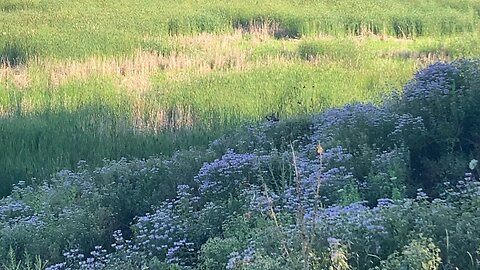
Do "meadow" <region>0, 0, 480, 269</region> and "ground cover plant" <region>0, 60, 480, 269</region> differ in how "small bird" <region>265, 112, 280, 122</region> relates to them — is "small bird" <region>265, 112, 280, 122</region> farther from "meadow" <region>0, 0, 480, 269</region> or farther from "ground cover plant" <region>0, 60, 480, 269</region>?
"ground cover plant" <region>0, 60, 480, 269</region>

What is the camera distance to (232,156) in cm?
702

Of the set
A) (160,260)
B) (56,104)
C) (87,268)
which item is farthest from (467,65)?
(56,104)

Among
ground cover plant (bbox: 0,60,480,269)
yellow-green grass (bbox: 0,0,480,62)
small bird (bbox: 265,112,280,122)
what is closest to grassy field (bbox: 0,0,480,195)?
yellow-green grass (bbox: 0,0,480,62)

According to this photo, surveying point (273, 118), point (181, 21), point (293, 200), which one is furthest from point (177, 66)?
point (293, 200)

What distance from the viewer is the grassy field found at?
373 inches

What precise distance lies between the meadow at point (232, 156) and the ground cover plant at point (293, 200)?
0.02m

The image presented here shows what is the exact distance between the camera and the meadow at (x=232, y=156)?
4.53 metres

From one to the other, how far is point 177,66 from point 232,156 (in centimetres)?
809

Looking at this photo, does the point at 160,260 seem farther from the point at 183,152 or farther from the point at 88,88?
the point at 88,88

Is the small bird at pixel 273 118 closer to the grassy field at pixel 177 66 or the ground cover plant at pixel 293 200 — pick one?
the grassy field at pixel 177 66

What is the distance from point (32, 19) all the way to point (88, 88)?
31.4 ft

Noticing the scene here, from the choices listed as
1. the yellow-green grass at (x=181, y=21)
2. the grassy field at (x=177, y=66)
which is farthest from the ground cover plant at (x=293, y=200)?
the yellow-green grass at (x=181, y=21)

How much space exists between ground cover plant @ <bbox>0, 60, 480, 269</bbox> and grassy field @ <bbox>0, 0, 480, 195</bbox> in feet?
4.25

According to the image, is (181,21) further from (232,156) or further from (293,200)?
(293,200)
